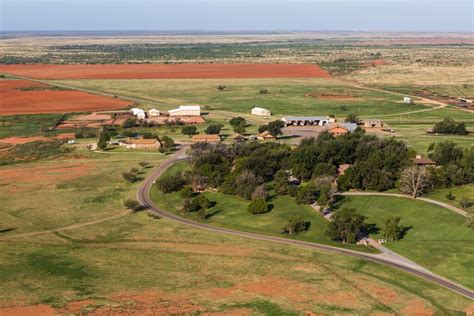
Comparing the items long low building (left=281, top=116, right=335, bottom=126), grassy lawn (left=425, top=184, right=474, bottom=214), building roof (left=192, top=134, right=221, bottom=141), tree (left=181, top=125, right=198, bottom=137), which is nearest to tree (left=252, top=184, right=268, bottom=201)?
grassy lawn (left=425, top=184, right=474, bottom=214)

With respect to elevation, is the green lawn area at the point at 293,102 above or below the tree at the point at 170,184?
above

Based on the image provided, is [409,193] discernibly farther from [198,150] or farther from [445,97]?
[445,97]

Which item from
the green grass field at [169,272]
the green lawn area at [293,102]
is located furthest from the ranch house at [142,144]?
the green lawn area at [293,102]

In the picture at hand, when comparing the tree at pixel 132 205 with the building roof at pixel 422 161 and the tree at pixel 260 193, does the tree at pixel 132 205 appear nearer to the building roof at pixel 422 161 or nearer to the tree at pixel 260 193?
the tree at pixel 260 193

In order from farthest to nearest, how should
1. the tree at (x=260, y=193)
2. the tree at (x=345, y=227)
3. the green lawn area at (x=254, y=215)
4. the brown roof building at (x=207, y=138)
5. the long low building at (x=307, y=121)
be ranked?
the long low building at (x=307, y=121) → the brown roof building at (x=207, y=138) → the tree at (x=260, y=193) → the green lawn area at (x=254, y=215) → the tree at (x=345, y=227)

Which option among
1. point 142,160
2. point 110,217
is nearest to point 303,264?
point 110,217

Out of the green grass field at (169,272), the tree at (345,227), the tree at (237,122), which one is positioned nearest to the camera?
the green grass field at (169,272)

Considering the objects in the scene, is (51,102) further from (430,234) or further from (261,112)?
(430,234)

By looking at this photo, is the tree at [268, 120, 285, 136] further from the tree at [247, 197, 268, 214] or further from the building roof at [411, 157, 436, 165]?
the tree at [247, 197, 268, 214]
